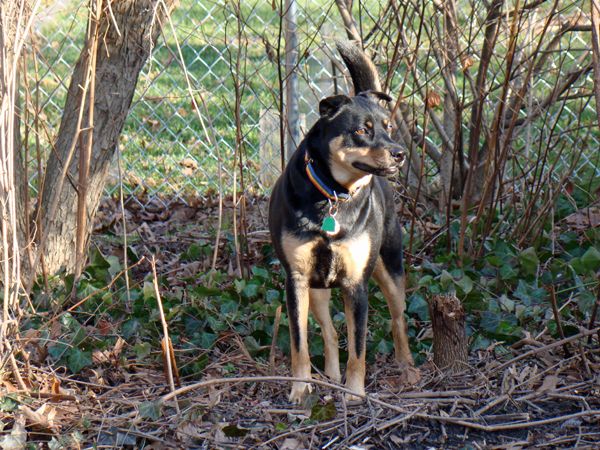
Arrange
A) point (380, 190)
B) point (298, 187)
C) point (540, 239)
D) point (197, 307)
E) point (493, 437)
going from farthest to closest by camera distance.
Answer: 1. point (540, 239)
2. point (197, 307)
3. point (380, 190)
4. point (298, 187)
5. point (493, 437)

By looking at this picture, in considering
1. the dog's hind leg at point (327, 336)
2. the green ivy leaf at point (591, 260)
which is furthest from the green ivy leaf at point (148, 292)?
the green ivy leaf at point (591, 260)

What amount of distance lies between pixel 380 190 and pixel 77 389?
5.25ft

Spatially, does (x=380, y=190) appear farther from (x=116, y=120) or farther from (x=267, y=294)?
(x=116, y=120)

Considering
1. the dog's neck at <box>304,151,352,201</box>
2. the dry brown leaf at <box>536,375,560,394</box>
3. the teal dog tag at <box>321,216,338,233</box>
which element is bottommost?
the dry brown leaf at <box>536,375,560,394</box>

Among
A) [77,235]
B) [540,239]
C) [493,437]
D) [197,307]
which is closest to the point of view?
[493,437]

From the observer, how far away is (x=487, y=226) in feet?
17.3

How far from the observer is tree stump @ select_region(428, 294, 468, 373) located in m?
4.02

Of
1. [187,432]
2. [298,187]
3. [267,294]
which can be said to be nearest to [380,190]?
[298,187]

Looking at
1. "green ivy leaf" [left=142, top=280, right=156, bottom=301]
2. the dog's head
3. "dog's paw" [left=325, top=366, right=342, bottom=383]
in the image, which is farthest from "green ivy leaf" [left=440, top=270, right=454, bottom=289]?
"green ivy leaf" [left=142, top=280, right=156, bottom=301]

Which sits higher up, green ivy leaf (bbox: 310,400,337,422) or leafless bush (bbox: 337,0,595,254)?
leafless bush (bbox: 337,0,595,254)

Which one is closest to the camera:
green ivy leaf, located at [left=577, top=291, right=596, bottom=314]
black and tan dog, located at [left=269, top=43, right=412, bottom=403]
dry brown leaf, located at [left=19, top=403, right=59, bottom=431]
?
dry brown leaf, located at [left=19, top=403, right=59, bottom=431]

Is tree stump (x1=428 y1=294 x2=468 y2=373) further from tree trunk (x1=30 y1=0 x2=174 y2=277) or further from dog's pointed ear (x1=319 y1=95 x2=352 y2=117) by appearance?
tree trunk (x1=30 y1=0 x2=174 y2=277)

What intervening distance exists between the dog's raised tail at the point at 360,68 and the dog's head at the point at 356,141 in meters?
0.45

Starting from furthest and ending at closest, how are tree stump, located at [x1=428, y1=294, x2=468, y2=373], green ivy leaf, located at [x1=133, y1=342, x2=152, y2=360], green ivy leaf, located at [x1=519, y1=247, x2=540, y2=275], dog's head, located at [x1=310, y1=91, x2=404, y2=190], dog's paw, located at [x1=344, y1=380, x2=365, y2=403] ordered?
green ivy leaf, located at [x1=519, y1=247, x2=540, y2=275] < green ivy leaf, located at [x1=133, y1=342, x2=152, y2=360] < tree stump, located at [x1=428, y1=294, x2=468, y2=373] < dog's paw, located at [x1=344, y1=380, x2=365, y2=403] < dog's head, located at [x1=310, y1=91, x2=404, y2=190]
